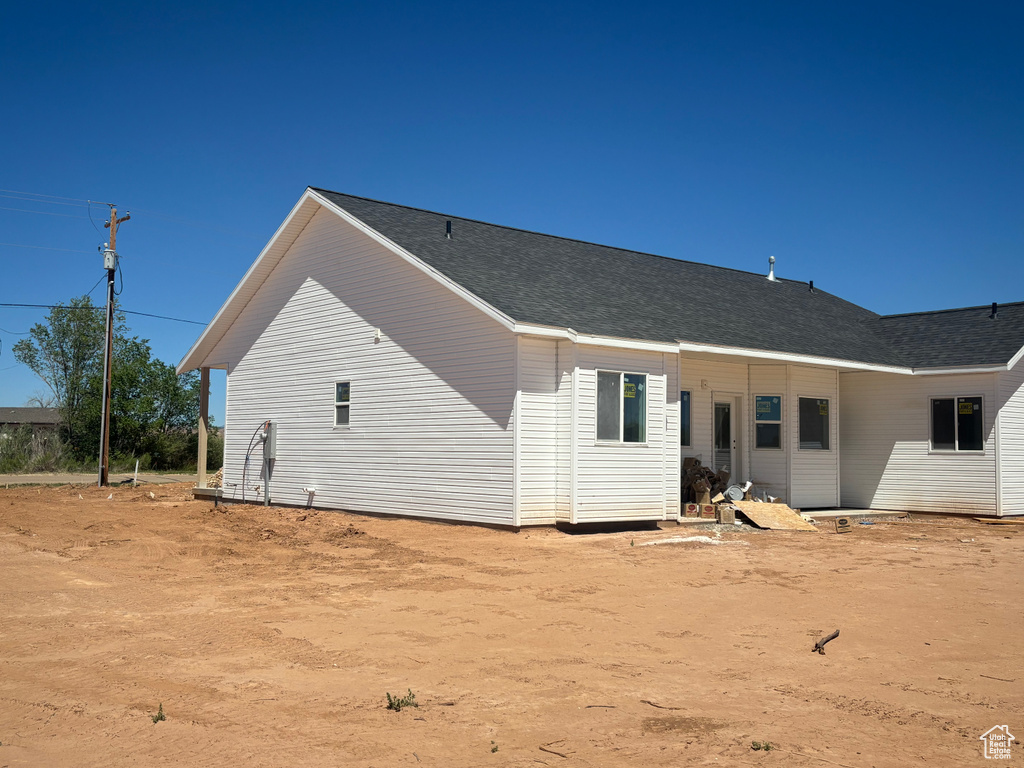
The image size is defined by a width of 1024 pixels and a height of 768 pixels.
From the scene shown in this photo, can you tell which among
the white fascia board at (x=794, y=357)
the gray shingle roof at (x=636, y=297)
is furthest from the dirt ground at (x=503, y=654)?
the gray shingle roof at (x=636, y=297)

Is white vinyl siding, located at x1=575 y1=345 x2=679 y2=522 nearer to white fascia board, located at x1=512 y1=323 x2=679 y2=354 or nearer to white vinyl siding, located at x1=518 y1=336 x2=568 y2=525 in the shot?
white fascia board, located at x1=512 y1=323 x2=679 y2=354

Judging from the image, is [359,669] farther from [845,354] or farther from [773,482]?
[845,354]

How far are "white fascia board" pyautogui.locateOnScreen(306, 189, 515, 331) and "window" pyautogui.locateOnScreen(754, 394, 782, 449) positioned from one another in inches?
316

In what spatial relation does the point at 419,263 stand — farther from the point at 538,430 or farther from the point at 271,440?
the point at 271,440

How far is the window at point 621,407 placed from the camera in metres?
15.2

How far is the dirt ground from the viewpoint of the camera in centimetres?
512

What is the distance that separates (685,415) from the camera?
741 inches

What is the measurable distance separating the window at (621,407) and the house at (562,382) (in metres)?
0.03

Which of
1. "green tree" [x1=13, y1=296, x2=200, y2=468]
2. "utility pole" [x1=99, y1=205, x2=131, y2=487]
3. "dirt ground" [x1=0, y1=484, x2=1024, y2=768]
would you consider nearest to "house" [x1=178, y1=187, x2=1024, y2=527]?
"dirt ground" [x1=0, y1=484, x2=1024, y2=768]

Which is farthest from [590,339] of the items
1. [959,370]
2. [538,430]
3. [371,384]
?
[959,370]

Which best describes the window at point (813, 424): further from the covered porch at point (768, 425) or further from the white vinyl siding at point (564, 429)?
the white vinyl siding at point (564, 429)

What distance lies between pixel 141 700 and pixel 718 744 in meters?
3.74

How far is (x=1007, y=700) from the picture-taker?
5992 mm

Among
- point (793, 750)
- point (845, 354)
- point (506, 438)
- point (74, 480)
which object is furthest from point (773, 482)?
point (74, 480)
